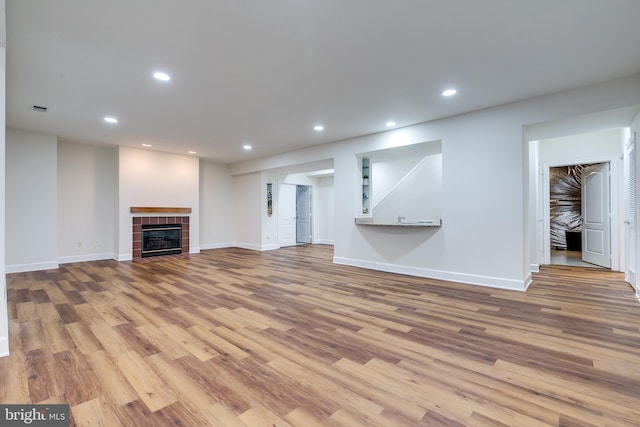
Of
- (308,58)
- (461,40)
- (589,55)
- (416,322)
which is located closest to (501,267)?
(416,322)

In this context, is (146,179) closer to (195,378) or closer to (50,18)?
(50,18)

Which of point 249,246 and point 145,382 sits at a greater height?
point 249,246

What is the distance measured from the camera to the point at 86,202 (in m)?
6.43

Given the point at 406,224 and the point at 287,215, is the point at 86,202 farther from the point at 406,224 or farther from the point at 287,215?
the point at 406,224

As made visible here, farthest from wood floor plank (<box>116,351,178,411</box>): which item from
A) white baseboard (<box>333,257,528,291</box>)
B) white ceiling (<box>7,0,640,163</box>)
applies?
white baseboard (<box>333,257,528,291</box>)

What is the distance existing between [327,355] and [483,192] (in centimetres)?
339

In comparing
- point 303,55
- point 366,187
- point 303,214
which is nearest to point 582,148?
point 366,187

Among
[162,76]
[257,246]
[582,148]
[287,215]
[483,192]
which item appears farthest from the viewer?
[287,215]

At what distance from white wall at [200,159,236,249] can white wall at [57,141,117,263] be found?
221cm

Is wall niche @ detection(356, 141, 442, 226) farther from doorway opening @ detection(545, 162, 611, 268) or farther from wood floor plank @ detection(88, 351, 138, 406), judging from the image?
wood floor plank @ detection(88, 351, 138, 406)

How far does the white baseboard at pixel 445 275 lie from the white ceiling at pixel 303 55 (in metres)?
2.46

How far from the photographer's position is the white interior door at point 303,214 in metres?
10.0

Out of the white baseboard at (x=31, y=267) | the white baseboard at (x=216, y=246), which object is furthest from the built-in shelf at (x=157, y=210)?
the white baseboard at (x=31, y=267)

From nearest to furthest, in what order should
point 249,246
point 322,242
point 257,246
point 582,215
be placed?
1. point 582,215
2. point 257,246
3. point 249,246
4. point 322,242
